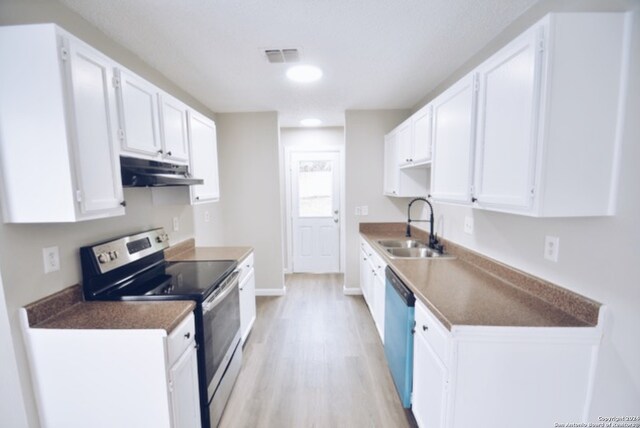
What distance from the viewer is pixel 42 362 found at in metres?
1.21

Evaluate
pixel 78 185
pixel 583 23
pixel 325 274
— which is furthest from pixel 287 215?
pixel 583 23

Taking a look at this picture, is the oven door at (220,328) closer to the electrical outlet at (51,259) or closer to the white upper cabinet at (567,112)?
the electrical outlet at (51,259)

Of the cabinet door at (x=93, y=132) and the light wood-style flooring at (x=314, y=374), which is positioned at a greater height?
the cabinet door at (x=93, y=132)

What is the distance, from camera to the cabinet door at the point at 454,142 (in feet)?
5.08

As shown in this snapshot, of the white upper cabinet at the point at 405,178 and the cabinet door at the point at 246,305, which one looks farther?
the white upper cabinet at the point at 405,178

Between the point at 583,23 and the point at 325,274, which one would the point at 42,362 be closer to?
the point at 583,23

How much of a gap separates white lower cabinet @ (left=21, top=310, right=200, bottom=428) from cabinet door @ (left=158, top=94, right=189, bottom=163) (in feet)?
3.72

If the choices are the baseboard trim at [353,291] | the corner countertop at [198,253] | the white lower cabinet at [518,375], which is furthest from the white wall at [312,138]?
the white lower cabinet at [518,375]

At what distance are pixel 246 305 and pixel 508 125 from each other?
2463mm

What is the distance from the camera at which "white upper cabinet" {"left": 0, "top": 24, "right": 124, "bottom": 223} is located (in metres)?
1.08

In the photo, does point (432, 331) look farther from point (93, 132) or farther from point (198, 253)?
point (198, 253)

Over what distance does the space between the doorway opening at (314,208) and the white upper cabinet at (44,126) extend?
11.6 ft

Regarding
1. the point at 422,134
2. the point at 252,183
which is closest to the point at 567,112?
the point at 422,134

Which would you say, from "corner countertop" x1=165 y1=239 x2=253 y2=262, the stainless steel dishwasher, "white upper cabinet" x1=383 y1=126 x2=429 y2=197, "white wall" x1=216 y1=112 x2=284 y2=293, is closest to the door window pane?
"white wall" x1=216 y1=112 x2=284 y2=293
